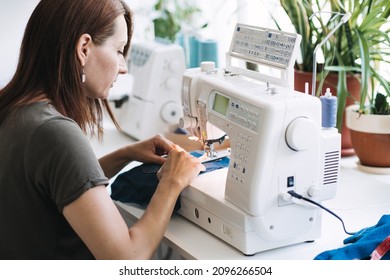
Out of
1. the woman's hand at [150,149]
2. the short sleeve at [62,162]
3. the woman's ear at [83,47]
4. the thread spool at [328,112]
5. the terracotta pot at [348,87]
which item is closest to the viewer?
the short sleeve at [62,162]

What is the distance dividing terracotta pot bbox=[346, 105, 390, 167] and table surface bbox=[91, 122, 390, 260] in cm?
5

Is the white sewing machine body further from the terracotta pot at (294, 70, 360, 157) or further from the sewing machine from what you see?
the sewing machine

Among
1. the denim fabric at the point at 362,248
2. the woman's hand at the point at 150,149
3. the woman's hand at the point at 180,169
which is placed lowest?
the denim fabric at the point at 362,248

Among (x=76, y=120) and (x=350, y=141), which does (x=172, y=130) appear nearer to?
(x=350, y=141)

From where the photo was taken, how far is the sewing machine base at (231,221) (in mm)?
1492

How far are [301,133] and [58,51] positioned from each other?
1.85 ft

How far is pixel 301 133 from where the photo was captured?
144 centimetres

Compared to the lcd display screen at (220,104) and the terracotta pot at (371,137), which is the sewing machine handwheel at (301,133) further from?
the terracotta pot at (371,137)

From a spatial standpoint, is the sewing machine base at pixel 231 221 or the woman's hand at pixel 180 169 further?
the woman's hand at pixel 180 169

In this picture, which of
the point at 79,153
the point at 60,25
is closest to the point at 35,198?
the point at 79,153

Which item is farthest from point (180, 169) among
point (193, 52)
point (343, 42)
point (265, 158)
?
point (193, 52)

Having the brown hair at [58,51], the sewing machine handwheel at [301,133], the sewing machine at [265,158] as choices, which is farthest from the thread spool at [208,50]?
the sewing machine handwheel at [301,133]

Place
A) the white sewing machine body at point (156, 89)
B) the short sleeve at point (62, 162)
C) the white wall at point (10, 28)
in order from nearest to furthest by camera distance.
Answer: the short sleeve at point (62, 162)
the white sewing machine body at point (156, 89)
the white wall at point (10, 28)

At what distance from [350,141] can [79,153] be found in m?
1.17
